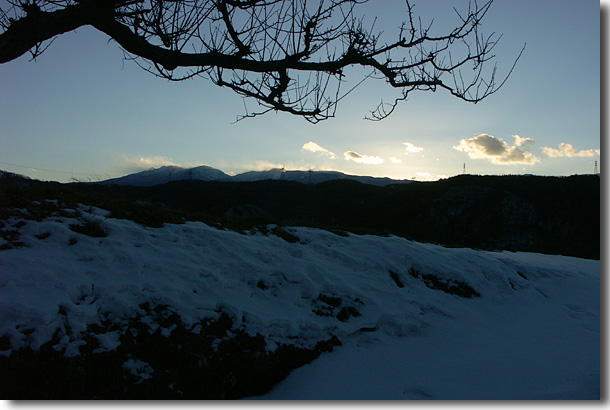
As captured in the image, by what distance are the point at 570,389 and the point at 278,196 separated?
47986 mm

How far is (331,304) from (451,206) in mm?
38804

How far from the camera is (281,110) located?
597cm

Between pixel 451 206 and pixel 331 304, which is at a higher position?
pixel 451 206

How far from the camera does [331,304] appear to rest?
5262 millimetres

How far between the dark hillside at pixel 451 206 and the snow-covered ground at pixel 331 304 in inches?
789

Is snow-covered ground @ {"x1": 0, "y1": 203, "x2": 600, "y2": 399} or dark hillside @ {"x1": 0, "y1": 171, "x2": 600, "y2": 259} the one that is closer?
snow-covered ground @ {"x1": 0, "y1": 203, "x2": 600, "y2": 399}

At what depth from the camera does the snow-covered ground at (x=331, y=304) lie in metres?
3.49

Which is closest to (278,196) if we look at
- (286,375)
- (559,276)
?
(559,276)

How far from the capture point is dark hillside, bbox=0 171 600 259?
34.8 m

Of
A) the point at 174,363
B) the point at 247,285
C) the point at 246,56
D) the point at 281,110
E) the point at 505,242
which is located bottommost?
the point at 505,242

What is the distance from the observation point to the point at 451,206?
40156mm

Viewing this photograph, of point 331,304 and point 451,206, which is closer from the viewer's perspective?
point 331,304

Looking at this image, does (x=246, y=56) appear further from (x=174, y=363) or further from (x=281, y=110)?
(x=174, y=363)

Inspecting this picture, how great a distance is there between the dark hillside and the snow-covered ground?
789 inches
